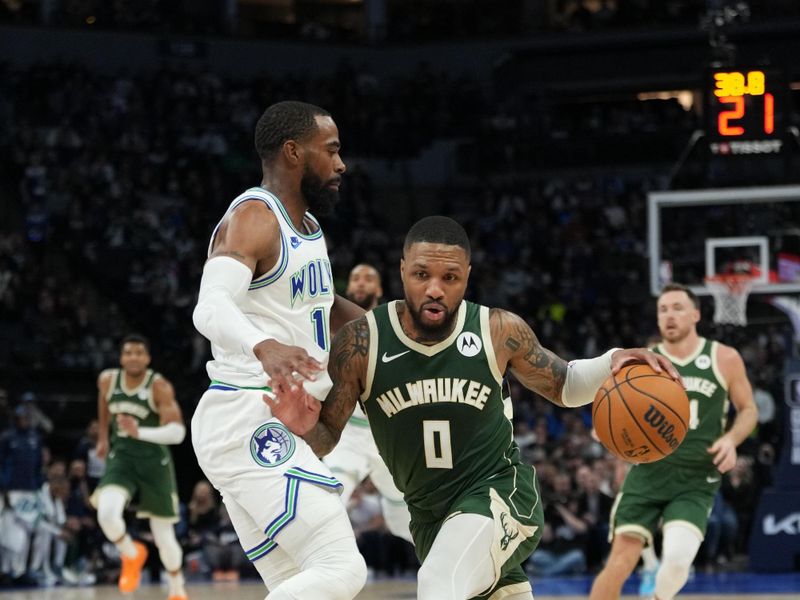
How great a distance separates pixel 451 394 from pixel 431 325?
10.7 inches

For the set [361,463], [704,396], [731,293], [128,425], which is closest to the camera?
[704,396]

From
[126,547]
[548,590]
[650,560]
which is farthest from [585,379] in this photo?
[548,590]

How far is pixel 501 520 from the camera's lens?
4.94 meters

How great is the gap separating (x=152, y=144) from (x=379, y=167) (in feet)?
14.3

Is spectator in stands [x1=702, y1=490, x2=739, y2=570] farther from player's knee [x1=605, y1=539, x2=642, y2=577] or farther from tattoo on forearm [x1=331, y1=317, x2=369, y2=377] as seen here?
tattoo on forearm [x1=331, y1=317, x2=369, y2=377]

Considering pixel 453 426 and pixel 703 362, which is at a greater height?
pixel 703 362

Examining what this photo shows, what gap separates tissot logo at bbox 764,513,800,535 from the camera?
43.8ft

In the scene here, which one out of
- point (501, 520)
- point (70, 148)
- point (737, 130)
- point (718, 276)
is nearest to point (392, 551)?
point (718, 276)

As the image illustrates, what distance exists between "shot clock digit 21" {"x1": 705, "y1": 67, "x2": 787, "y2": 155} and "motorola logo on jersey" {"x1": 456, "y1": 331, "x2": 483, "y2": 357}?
8.63m

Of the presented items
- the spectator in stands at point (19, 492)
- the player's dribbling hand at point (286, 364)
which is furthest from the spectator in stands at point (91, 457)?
the player's dribbling hand at point (286, 364)

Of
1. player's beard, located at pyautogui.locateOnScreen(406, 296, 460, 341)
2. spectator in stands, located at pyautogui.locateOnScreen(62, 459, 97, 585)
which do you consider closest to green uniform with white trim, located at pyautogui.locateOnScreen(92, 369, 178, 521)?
spectator in stands, located at pyautogui.locateOnScreen(62, 459, 97, 585)

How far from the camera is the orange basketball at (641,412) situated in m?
4.95

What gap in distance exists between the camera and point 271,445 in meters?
4.85

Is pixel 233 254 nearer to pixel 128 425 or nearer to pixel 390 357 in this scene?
pixel 390 357
